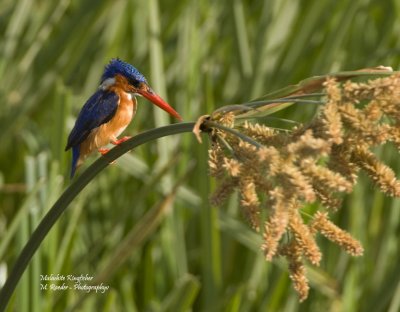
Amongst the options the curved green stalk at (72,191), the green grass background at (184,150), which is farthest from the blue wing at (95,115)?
the green grass background at (184,150)

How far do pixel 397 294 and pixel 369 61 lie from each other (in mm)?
825

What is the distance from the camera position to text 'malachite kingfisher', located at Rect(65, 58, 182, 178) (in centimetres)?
141

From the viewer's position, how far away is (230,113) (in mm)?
1140

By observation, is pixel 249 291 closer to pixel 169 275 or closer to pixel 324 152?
pixel 169 275

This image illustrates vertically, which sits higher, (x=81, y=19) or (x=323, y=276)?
(x=81, y=19)

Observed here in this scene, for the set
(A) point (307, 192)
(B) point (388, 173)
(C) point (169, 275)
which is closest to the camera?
(A) point (307, 192)

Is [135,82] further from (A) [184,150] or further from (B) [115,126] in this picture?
(A) [184,150]

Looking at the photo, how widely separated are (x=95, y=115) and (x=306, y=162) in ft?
1.85

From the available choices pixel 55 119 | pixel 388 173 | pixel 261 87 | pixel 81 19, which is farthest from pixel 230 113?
pixel 81 19

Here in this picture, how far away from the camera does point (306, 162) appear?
3.16ft

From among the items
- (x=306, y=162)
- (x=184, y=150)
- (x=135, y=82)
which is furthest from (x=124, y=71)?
(x=184, y=150)

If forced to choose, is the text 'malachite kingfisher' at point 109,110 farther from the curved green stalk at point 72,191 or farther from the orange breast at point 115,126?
the curved green stalk at point 72,191

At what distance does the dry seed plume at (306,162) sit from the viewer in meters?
0.95

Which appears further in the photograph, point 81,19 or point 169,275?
point 81,19
